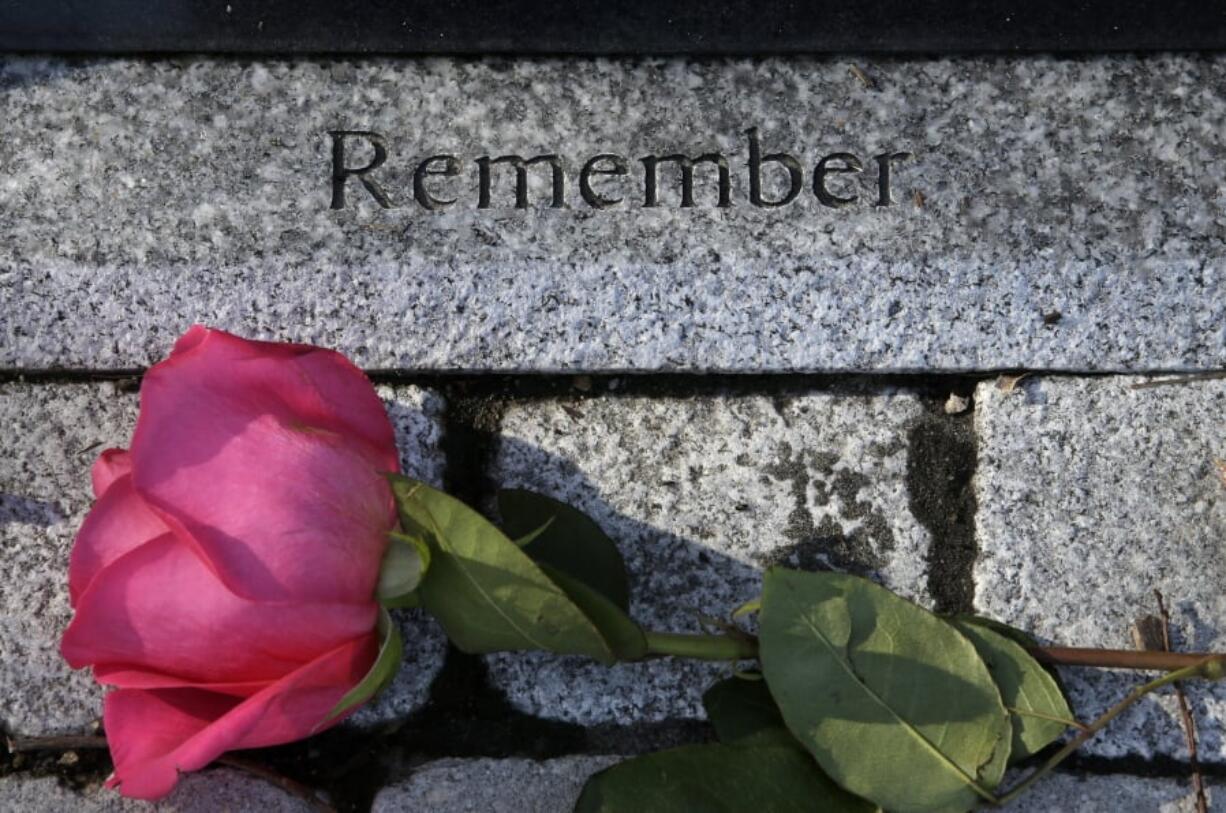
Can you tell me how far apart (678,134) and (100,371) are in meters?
0.55

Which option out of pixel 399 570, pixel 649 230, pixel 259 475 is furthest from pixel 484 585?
pixel 649 230

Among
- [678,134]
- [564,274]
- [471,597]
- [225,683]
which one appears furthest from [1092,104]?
[225,683]

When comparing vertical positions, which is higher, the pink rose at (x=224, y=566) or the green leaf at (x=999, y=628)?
the pink rose at (x=224, y=566)

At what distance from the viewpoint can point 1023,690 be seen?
87cm

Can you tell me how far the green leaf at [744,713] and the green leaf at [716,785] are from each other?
0.02 m

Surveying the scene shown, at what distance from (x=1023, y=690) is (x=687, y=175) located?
500mm

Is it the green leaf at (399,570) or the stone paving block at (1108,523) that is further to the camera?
the stone paving block at (1108,523)

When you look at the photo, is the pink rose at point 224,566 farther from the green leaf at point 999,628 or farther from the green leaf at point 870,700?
the green leaf at point 999,628

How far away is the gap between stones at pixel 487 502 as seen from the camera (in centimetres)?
101

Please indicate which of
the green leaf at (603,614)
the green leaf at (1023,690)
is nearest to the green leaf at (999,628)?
the green leaf at (1023,690)

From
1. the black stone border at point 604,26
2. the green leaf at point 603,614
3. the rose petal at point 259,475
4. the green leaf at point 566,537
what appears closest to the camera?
the rose petal at point 259,475

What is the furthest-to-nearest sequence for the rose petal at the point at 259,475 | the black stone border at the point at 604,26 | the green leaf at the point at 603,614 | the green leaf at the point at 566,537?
the black stone border at the point at 604,26
the green leaf at the point at 566,537
the green leaf at the point at 603,614
the rose petal at the point at 259,475

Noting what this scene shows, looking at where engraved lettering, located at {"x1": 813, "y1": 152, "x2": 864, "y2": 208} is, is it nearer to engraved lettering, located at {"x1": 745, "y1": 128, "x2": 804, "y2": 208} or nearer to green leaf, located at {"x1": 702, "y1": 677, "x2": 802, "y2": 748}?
engraved lettering, located at {"x1": 745, "y1": 128, "x2": 804, "y2": 208}

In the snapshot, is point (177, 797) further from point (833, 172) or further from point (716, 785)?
point (833, 172)
